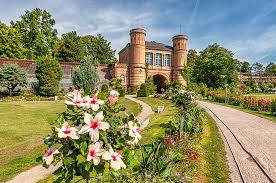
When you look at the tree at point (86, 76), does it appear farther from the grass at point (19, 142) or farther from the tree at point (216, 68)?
the tree at point (216, 68)

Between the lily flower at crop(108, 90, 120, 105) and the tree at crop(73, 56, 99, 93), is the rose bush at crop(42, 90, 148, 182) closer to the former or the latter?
the lily flower at crop(108, 90, 120, 105)

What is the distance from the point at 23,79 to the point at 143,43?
69.7 feet

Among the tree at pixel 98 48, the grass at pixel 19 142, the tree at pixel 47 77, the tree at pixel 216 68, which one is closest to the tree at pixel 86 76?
the tree at pixel 47 77

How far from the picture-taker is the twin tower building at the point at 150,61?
156 feet

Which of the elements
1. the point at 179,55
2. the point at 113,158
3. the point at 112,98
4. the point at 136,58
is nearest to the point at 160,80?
the point at 179,55

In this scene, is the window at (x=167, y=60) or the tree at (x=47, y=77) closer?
the tree at (x=47, y=77)

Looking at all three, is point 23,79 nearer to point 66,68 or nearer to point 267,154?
point 66,68

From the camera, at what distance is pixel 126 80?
48.2 meters

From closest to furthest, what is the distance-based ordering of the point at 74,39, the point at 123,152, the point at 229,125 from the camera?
the point at 123,152, the point at 229,125, the point at 74,39

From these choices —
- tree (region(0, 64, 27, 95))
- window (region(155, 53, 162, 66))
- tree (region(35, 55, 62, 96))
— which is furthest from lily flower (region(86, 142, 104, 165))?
window (region(155, 53, 162, 66))

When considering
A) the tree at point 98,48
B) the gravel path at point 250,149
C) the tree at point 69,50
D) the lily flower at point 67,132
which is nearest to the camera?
the lily flower at point 67,132

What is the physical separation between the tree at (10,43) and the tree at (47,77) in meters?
17.4

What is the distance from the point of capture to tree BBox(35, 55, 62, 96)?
123ft

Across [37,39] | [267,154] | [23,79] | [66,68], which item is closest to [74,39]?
[37,39]
